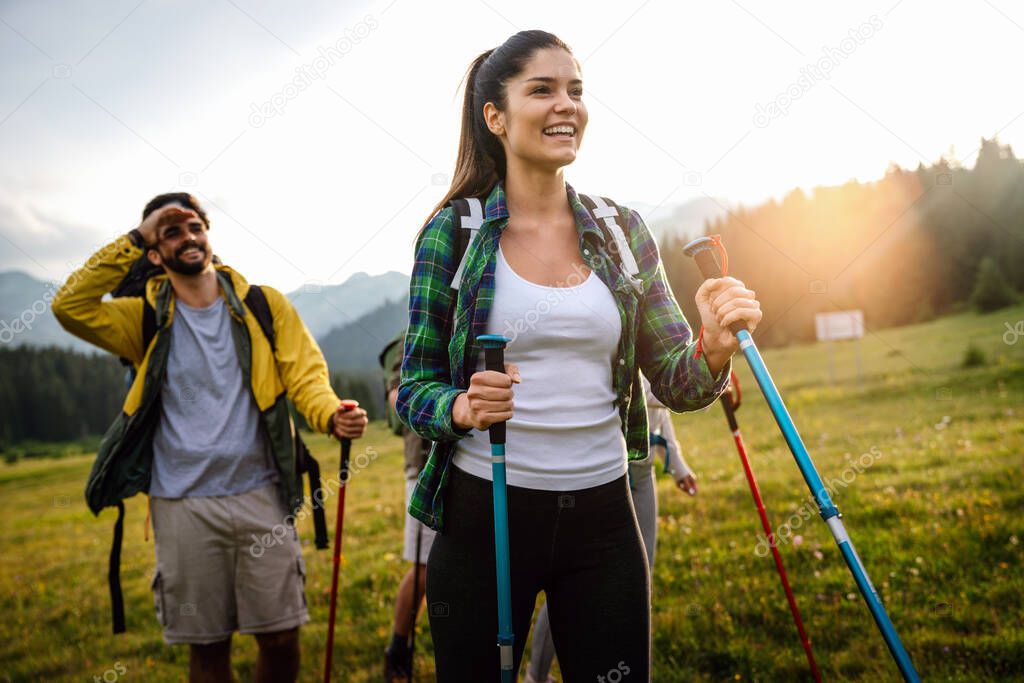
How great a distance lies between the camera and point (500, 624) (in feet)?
6.86

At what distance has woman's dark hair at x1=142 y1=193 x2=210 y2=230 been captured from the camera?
446cm

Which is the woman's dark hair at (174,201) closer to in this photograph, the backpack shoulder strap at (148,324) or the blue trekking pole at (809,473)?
the backpack shoulder strap at (148,324)

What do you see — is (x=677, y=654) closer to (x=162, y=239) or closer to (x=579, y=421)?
(x=579, y=421)

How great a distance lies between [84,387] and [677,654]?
59034 mm

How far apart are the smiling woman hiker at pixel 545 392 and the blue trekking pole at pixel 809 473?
0.07 m

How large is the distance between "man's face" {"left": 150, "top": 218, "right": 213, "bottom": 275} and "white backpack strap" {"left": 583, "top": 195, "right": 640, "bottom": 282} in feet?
9.02

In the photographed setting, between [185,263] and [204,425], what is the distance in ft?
3.21

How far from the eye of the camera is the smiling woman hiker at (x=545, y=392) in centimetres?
217

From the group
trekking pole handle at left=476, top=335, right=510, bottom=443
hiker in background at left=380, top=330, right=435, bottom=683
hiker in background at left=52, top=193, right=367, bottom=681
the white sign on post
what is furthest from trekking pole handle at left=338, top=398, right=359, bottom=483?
the white sign on post

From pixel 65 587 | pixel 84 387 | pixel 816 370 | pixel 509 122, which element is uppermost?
pixel 84 387

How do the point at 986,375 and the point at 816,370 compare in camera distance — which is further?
the point at 816,370

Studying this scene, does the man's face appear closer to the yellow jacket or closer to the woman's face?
the yellow jacket

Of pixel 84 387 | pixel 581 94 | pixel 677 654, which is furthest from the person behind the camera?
pixel 84 387

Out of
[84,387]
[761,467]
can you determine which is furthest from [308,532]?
[84,387]
